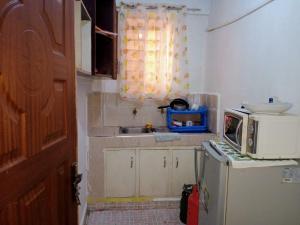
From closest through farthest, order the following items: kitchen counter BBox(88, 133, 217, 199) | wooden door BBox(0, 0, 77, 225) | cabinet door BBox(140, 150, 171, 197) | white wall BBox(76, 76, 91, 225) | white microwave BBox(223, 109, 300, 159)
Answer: wooden door BBox(0, 0, 77, 225)
white microwave BBox(223, 109, 300, 159)
white wall BBox(76, 76, 91, 225)
kitchen counter BBox(88, 133, 217, 199)
cabinet door BBox(140, 150, 171, 197)

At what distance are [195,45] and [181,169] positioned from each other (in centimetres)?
157

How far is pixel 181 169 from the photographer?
8.93 feet

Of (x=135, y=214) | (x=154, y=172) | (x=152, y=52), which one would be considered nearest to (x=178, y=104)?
(x=152, y=52)

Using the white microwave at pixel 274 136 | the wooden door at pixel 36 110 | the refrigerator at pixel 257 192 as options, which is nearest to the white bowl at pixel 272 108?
the white microwave at pixel 274 136

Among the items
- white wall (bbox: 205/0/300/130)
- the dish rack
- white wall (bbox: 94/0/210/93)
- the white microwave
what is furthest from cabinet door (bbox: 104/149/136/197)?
the white microwave

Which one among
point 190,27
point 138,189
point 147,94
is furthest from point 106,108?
point 190,27

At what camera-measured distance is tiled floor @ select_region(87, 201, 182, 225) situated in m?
2.42

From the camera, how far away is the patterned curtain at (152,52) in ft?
9.18

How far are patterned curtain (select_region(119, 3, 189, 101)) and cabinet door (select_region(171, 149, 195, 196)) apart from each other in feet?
2.36

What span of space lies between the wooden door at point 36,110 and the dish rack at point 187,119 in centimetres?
188

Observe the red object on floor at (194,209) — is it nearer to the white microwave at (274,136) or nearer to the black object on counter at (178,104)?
the white microwave at (274,136)

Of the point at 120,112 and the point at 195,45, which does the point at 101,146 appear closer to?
the point at 120,112

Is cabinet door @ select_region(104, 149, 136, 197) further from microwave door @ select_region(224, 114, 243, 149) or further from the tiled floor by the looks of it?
microwave door @ select_region(224, 114, 243, 149)

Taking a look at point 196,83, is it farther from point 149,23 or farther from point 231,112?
point 231,112
